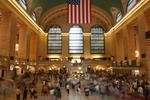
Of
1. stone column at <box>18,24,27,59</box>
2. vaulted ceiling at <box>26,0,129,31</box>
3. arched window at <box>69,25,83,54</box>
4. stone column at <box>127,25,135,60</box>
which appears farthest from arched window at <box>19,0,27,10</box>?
arched window at <box>69,25,83,54</box>

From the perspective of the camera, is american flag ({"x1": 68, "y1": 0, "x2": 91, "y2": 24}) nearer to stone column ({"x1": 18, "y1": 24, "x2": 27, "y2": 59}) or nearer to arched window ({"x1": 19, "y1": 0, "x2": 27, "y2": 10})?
arched window ({"x1": 19, "y1": 0, "x2": 27, "y2": 10})

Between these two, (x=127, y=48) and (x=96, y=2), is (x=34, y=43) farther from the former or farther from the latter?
(x=127, y=48)

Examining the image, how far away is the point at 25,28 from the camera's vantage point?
32250 mm

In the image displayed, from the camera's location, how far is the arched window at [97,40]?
4797 centimetres

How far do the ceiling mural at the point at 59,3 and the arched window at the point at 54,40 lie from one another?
25.9 feet

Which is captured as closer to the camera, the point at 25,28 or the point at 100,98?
the point at 100,98

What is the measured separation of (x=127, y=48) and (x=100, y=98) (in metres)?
17.8

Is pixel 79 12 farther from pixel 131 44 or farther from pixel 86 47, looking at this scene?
pixel 86 47

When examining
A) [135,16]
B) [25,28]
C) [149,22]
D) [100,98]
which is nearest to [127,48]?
[135,16]

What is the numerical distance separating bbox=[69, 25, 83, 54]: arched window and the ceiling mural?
377 inches

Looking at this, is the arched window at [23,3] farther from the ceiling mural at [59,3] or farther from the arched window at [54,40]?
the arched window at [54,40]

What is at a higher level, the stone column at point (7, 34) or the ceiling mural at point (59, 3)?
the ceiling mural at point (59, 3)

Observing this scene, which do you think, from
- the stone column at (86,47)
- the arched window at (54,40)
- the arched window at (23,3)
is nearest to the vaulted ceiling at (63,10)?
the arched window at (23,3)

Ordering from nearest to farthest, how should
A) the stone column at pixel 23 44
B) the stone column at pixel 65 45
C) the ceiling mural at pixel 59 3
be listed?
the stone column at pixel 23 44 < the ceiling mural at pixel 59 3 < the stone column at pixel 65 45
